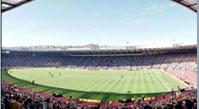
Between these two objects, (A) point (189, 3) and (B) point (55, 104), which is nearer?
(A) point (189, 3)

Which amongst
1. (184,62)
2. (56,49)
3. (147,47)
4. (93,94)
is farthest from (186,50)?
(56,49)

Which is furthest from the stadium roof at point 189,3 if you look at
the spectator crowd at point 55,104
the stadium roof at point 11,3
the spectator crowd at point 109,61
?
the spectator crowd at point 109,61

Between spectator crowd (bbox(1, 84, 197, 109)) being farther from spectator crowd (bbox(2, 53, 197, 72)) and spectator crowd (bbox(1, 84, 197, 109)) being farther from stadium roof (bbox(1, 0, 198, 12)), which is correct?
spectator crowd (bbox(2, 53, 197, 72))

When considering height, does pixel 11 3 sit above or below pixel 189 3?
above

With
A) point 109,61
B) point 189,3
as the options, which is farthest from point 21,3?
point 109,61

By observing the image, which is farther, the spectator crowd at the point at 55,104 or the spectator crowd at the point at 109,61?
the spectator crowd at the point at 109,61

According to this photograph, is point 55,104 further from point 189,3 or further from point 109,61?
point 109,61

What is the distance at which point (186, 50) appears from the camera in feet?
190

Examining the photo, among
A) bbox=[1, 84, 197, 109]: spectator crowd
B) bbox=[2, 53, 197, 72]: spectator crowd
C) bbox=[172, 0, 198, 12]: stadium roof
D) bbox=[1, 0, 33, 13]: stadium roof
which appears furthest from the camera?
bbox=[2, 53, 197, 72]: spectator crowd

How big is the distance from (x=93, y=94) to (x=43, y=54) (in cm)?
6584

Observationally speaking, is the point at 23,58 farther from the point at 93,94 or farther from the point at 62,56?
the point at 93,94

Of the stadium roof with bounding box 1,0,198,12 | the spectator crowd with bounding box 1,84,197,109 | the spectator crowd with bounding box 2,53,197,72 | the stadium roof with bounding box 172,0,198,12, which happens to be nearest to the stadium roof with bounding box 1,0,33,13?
the stadium roof with bounding box 1,0,198,12

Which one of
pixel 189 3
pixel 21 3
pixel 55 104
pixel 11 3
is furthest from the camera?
pixel 55 104

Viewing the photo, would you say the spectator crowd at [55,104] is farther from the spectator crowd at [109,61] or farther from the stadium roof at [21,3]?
the spectator crowd at [109,61]
